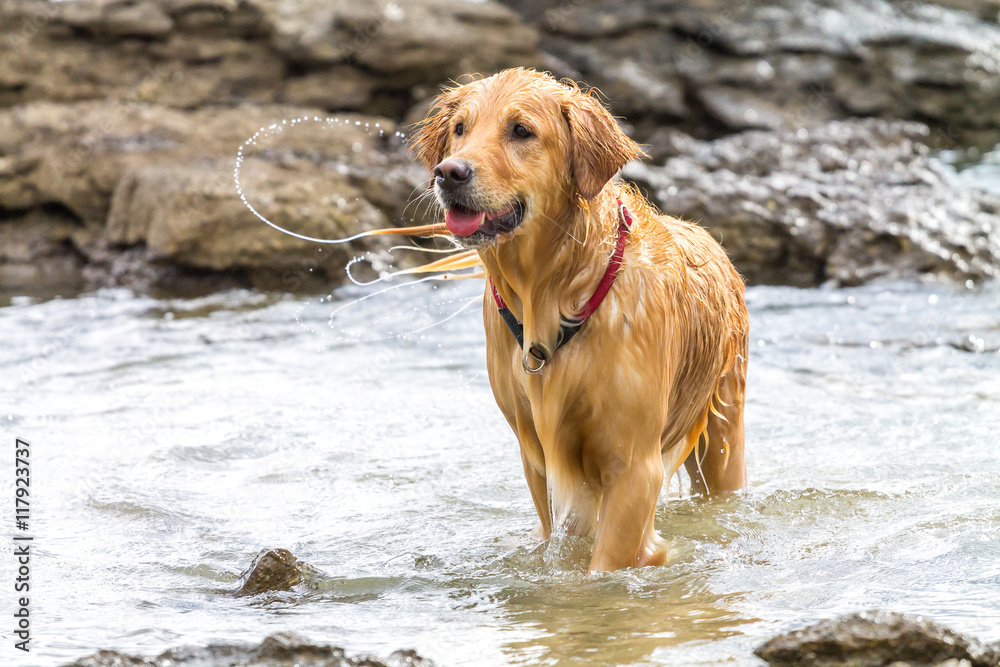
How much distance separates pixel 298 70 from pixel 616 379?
42.7 ft

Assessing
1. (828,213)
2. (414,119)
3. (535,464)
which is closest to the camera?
(535,464)

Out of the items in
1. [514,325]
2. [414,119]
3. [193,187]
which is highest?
[414,119]

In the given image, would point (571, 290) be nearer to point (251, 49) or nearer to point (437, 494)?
point (437, 494)

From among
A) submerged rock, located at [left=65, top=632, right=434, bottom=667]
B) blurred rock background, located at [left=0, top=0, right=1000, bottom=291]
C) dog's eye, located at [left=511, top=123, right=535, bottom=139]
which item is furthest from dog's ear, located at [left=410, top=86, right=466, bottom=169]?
blurred rock background, located at [left=0, top=0, right=1000, bottom=291]

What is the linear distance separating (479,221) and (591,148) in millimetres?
503

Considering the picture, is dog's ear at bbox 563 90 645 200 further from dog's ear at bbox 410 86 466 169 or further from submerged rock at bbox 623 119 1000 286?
submerged rock at bbox 623 119 1000 286

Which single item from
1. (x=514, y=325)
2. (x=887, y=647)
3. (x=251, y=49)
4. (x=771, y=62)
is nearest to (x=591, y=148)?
(x=514, y=325)

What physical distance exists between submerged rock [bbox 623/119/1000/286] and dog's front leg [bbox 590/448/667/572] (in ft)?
22.4

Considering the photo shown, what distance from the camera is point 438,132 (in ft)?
13.9

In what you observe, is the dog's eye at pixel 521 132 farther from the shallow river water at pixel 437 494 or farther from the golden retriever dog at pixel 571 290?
the shallow river water at pixel 437 494

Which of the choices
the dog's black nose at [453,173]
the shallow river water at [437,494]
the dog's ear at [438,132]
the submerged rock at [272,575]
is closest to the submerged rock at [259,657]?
the shallow river water at [437,494]

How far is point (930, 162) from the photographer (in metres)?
15.1

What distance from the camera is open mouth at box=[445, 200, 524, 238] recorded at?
3787mm

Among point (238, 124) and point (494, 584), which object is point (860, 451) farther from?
point (238, 124)
